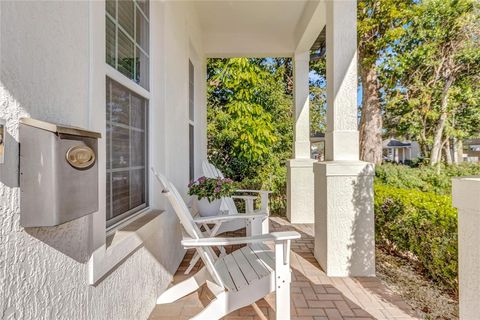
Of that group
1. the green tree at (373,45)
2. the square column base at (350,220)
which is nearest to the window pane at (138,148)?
the square column base at (350,220)

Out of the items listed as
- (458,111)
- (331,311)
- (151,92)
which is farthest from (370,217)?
(458,111)

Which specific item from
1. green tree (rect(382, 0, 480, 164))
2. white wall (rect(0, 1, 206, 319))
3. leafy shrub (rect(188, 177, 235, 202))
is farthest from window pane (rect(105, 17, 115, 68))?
green tree (rect(382, 0, 480, 164))

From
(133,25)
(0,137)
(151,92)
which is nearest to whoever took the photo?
(0,137)

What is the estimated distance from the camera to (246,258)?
216 cm

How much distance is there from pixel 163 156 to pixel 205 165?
1763 mm

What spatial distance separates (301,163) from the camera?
5.04m

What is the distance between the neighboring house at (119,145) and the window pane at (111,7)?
12 mm

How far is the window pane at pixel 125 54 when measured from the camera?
6.32 ft

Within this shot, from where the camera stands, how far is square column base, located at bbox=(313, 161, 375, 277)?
2771 mm

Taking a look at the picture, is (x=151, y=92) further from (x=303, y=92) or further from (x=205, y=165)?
(x=303, y=92)

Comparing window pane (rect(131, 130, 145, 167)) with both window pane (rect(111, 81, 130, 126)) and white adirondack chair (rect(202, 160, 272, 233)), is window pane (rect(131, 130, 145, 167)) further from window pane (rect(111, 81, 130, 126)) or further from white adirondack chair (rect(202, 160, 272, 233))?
white adirondack chair (rect(202, 160, 272, 233))

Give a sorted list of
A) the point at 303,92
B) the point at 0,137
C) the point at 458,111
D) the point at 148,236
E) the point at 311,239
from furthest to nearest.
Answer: the point at 458,111, the point at 303,92, the point at 311,239, the point at 148,236, the point at 0,137

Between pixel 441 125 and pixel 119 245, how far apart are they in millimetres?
10891

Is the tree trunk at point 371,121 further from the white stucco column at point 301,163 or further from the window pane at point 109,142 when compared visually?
the window pane at point 109,142
